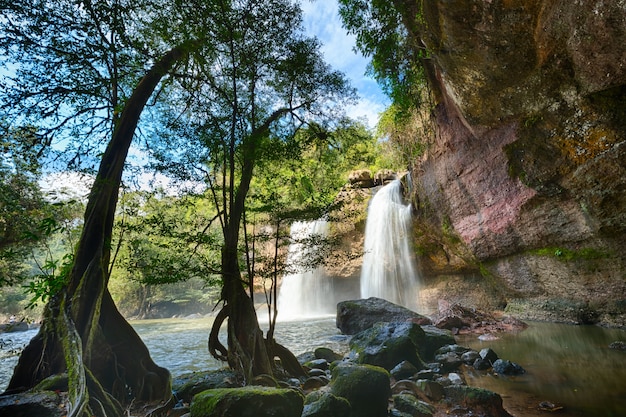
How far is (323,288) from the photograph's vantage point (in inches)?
803

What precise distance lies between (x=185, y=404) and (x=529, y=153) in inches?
398

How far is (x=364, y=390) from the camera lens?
394cm

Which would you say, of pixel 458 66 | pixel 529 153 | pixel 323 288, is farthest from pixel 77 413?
pixel 323 288

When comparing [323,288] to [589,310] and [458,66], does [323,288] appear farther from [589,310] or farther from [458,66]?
[458,66]

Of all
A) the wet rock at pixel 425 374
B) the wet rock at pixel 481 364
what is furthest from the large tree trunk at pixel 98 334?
the wet rock at pixel 481 364

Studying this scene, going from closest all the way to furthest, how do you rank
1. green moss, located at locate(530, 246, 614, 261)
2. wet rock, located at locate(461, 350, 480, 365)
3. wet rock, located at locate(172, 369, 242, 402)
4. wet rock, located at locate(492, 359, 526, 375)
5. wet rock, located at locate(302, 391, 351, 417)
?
wet rock, located at locate(302, 391, 351, 417)
wet rock, located at locate(172, 369, 242, 402)
wet rock, located at locate(492, 359, 526, 375)
wet rock, located at locate(461, 350, 480, 365)
green moss, located at locate(530, 246, 614, 261)

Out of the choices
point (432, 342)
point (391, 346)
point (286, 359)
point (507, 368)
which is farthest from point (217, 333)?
point (507, 368)

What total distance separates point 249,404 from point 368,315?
25.0ft

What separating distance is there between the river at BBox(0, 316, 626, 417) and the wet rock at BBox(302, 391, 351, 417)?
1.99 m

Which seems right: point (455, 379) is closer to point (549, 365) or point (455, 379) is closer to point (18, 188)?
point (549, 365)

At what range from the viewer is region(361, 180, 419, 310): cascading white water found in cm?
1590

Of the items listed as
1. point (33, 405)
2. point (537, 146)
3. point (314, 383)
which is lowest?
point (314, 383)

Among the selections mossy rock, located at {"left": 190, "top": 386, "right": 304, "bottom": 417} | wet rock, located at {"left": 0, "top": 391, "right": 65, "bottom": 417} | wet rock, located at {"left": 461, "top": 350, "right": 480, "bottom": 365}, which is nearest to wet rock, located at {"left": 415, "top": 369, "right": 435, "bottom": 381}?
wet rock, located at {"left": 461, "top": 350, "right": 480, "bottom": 365}

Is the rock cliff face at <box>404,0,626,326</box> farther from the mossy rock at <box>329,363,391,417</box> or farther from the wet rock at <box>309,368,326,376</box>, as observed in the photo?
the wet rock at <box>309,368,326,376</box>
